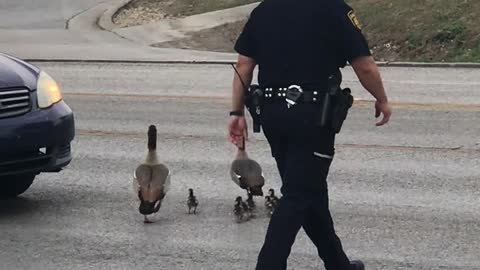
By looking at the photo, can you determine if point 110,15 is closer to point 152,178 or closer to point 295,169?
point 152,178

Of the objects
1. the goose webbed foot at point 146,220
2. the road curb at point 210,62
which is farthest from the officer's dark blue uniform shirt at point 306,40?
the road curb at point 210,62

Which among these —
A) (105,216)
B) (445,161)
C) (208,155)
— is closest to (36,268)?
(105,216)

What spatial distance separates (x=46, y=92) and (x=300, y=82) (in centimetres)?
304

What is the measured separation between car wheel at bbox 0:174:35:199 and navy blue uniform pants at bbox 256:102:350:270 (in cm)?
317

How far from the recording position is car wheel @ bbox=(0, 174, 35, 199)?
8.40 metres

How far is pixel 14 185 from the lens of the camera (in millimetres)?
8438

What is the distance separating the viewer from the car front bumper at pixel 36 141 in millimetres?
7594

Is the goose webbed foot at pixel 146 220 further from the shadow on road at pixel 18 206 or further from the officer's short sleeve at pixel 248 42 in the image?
the officer's short sleeve at pixel 248 42

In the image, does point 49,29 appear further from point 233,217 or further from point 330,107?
point 330,107

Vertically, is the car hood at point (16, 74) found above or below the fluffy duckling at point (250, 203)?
above

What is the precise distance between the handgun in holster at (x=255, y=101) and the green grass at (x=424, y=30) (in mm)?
12561

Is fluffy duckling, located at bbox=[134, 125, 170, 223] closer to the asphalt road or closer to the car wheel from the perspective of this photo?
the asphalt road

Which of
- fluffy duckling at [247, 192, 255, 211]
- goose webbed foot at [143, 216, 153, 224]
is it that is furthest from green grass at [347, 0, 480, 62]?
goose webbed foot at [143, 216, 153, 224]

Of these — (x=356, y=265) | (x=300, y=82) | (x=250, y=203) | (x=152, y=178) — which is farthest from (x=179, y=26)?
(x=300, y=82)
